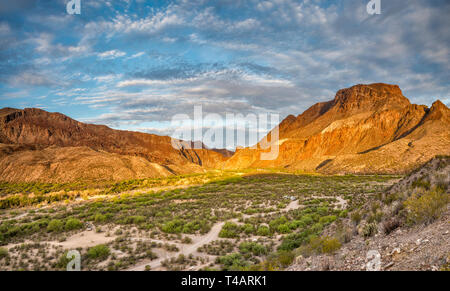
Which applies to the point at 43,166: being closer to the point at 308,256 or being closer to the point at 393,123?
the point at 308,256

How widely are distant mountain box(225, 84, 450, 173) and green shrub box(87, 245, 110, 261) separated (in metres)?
63.9

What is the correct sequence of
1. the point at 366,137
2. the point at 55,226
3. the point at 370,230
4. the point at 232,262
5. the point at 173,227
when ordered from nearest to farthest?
1. the point at 370,230
2. the point at 232,262
3. the point at 173,227
4. the point at 55,226
5. the point at 366,137

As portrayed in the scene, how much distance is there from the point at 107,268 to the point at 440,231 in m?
10.0

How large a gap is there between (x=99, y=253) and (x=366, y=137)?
10153 cm

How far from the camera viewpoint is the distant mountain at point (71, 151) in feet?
192

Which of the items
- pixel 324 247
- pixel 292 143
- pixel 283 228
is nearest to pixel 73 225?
pixel 283 228

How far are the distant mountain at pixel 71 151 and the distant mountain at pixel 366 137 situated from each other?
48656 mm

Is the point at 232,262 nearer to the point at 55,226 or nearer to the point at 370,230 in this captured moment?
the point at 370,230

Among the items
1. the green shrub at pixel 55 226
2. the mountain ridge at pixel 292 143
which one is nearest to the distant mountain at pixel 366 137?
the mountain ridge at pixel 292 143

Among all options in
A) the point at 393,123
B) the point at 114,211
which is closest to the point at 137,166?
the point at 114,211

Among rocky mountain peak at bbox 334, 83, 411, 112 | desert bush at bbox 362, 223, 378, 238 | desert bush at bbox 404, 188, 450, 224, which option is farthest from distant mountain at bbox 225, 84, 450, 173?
desert bush at bbox 362, 223, 378, 238

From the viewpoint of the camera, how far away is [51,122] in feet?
360

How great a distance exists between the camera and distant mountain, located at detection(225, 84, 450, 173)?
59875 millimetres

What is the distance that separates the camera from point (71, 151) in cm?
6938
